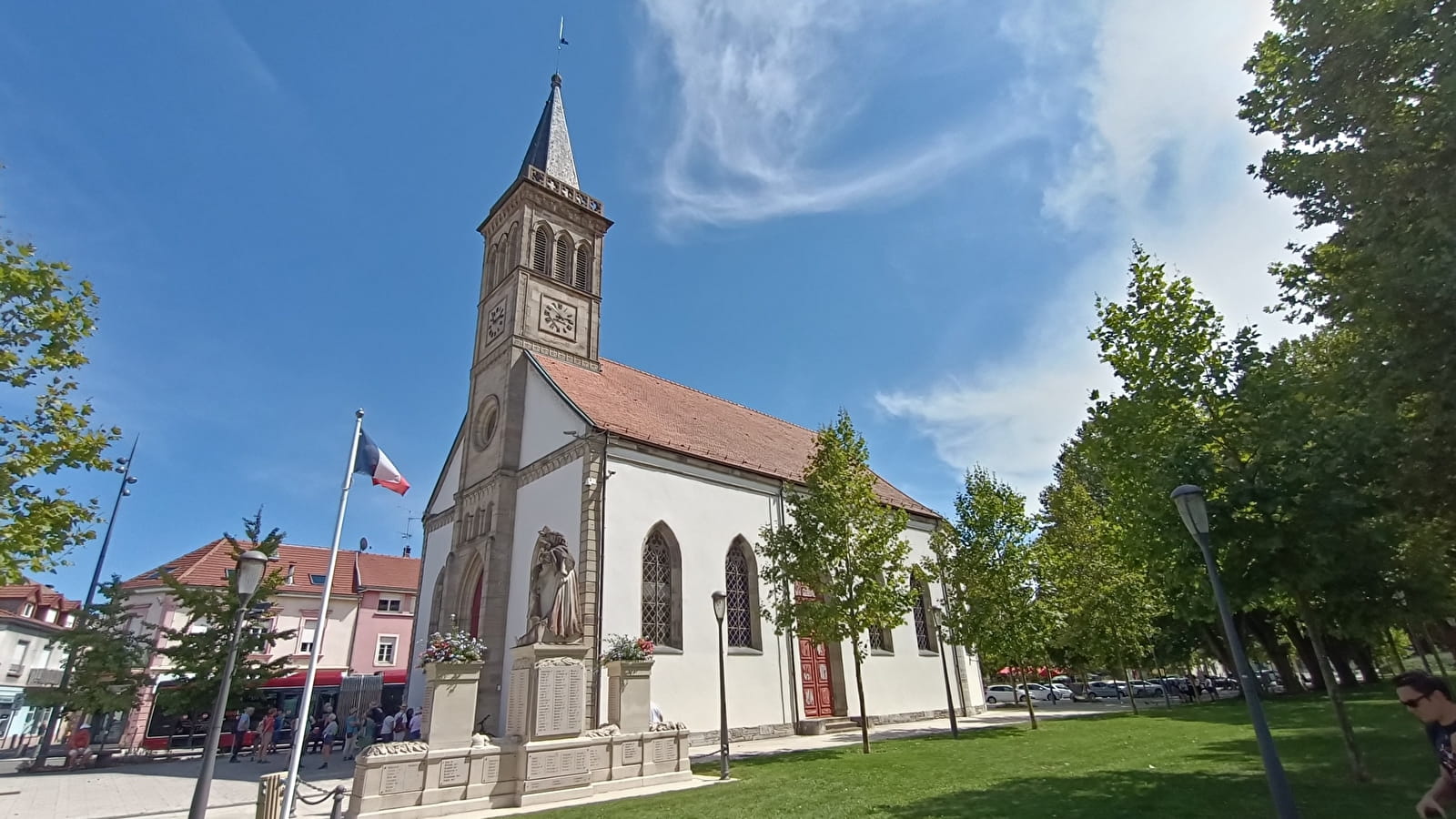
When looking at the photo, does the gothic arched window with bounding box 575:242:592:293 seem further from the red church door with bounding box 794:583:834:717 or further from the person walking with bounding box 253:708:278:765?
the person walking with bounding box 253:708:278:765

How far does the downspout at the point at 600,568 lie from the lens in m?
17.2

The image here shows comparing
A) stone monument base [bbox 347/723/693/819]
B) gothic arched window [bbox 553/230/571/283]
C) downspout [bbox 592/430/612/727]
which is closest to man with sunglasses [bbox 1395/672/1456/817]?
stone monument base [bbox 347/723/693/819]

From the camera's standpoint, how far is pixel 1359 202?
9109 mm

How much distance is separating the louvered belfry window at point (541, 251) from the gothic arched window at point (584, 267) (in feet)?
4.26

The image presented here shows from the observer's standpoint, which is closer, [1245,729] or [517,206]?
[1245,729]

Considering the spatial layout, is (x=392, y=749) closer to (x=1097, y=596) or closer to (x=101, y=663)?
(x=101, y=663)

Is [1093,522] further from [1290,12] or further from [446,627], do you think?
[446,627]

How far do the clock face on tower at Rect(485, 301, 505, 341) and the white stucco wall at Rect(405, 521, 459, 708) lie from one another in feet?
18.5

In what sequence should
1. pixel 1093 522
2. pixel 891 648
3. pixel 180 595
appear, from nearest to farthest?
pixel 180 595, pixel 891 648, pixel 1093 522

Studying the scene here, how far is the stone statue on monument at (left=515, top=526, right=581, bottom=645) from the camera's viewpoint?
1445 centimetres

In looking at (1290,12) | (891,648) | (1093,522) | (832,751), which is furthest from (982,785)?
(1093,522)

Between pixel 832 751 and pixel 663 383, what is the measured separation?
16.6 meters

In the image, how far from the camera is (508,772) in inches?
496

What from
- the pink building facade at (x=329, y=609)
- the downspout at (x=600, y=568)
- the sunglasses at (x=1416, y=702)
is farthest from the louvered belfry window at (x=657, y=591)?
the pink building facade at (x=329, y=609)
